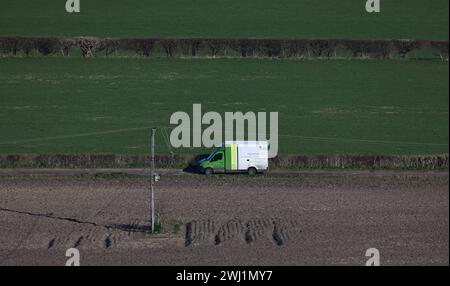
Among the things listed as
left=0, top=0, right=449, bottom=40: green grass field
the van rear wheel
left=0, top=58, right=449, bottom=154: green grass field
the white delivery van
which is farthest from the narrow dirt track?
left=0, top=0, right=449, bottom=40: green grass field

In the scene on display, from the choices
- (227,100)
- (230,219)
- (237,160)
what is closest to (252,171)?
(237,160)

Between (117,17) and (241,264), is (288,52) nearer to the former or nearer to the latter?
(117,17)

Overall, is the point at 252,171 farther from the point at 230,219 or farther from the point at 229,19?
the point at 229,19

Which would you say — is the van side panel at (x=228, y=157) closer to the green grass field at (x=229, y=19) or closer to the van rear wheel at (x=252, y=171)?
the van rear wheel at (x=252, y=171)

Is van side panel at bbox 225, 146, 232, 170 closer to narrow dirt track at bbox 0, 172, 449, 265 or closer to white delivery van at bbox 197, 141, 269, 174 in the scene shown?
white delivery van at bbox 197, 141, 269, 174
